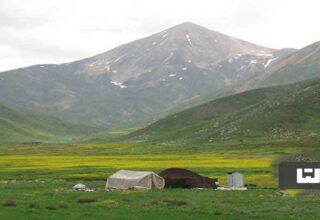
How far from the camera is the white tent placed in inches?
2574

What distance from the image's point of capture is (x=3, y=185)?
69.2 meters

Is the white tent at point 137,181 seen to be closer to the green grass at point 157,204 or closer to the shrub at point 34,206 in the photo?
the green grass at point 157,204

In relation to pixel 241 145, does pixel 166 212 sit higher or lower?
lower

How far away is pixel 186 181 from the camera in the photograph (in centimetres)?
6656

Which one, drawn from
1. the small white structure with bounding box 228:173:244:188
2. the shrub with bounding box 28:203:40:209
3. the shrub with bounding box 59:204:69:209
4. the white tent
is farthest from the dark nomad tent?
the shrub with bounding box 28:203:40:209

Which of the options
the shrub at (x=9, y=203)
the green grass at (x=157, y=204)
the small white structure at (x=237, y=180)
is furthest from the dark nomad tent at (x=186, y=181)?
the shrub at (x=9, y=203)

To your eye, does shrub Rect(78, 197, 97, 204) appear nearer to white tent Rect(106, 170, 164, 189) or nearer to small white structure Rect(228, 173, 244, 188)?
white tent Rect(106, 170, 164, 189)

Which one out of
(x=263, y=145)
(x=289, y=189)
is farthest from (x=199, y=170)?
(x=263, y=145)

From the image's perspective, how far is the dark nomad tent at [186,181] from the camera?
6638 centimetres

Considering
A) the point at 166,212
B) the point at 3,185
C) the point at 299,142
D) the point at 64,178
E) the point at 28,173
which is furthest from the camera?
the point at 299,142

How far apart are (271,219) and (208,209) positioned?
21.2 ft

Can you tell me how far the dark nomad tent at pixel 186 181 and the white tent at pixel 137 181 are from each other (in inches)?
55.7

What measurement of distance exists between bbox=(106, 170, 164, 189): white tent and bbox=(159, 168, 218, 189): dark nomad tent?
Answer: 142 centimetres

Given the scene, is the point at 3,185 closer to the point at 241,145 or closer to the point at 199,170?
the point at 199,170
